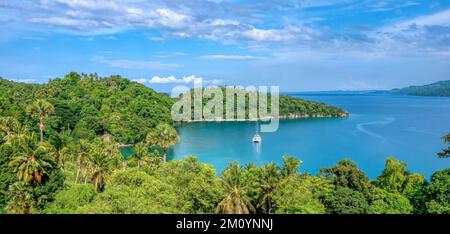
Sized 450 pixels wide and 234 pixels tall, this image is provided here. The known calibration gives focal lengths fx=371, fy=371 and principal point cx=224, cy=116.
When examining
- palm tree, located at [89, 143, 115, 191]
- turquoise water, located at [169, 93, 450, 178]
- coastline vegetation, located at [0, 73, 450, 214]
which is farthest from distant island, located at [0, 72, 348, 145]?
palm tree, located at [89, 143, 115, 191]

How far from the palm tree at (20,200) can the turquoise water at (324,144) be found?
99.0 ft

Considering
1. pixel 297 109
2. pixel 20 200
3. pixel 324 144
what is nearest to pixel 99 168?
pixel 20 200

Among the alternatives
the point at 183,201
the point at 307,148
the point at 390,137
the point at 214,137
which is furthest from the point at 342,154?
the point at 183,201

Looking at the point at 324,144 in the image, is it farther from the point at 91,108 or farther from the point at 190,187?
the point at 190,187

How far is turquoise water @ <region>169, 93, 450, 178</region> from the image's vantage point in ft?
193

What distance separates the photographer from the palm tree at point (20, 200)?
937 inches

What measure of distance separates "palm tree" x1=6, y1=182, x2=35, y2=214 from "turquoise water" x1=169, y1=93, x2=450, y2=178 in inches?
1188

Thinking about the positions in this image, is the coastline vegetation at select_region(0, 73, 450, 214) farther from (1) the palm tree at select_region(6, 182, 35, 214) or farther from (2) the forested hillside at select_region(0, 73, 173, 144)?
(2) the forested hillside at select_region(0, 73, 173, 144)

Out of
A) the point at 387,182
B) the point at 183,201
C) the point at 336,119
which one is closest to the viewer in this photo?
the point at 183,201

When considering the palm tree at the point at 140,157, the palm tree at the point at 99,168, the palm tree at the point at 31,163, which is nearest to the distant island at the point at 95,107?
the palm tree at the point at 140,157

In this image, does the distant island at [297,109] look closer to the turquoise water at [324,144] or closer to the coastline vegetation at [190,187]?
the turquoise water at [324,144]
